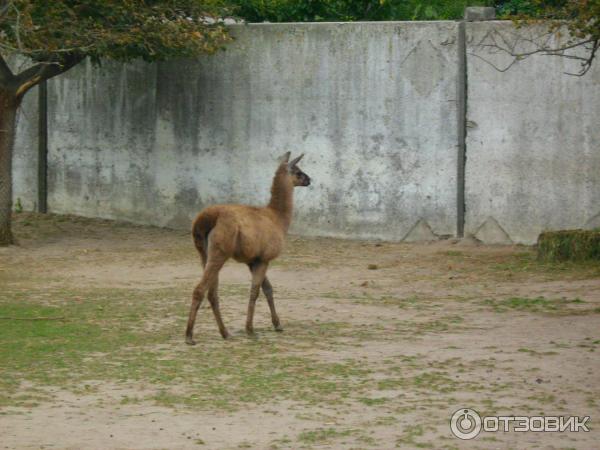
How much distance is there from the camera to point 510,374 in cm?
818

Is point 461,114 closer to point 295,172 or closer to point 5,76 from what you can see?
point 295,172

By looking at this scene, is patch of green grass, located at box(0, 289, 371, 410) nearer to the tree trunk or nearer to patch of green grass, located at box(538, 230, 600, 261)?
the tree trunk

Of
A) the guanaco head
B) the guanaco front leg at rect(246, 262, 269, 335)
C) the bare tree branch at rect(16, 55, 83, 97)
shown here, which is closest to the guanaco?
the guanaco front leg at rect(246, 262, 269, 335)

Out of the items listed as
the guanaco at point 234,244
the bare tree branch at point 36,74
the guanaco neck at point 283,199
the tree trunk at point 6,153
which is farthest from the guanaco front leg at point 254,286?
the bare tree branch at point 36,74

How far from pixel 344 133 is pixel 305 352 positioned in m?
6.98

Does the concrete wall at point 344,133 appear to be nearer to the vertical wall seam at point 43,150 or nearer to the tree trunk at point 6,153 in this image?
the vertical wall seam at point 43,150

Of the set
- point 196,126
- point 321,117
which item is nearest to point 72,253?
point 196,126

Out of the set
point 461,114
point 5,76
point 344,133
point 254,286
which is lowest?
point 254,286

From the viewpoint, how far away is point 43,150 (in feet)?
58.2

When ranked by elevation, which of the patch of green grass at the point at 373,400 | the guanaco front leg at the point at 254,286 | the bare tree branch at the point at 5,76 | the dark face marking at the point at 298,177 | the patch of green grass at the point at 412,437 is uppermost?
the bare tree branch at the point at 5,76

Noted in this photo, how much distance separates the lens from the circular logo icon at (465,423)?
264 inches

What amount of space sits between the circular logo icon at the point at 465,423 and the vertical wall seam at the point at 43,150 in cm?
1174

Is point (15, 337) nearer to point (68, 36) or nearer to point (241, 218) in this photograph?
point (241, 218)

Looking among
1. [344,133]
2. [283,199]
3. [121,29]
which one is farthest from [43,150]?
[283,199]
